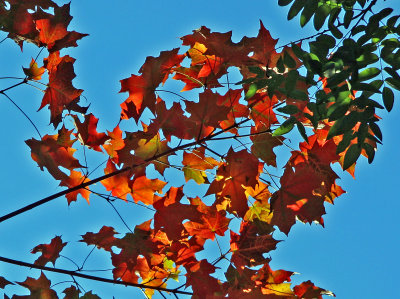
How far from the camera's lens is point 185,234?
2.65m

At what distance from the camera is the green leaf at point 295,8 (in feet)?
6.86

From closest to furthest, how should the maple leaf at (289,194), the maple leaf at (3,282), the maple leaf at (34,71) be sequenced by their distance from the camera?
1. the maple leaf at (3,282)
2. the maple leaf at (289,194)
3. the maple leaf at (34,71)

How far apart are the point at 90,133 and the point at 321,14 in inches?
47.8

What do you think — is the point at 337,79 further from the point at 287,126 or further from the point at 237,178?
the point at 237,178

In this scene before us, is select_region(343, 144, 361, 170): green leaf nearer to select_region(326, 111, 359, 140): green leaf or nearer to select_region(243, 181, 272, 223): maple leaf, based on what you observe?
select_region(326, 111, 359, 140): green leaf

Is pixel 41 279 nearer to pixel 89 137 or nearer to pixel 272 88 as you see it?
pixel 89 137

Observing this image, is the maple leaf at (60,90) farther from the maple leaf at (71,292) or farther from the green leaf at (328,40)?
the green leaf at (328,40)

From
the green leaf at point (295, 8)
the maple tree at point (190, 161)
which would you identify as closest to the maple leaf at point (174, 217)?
the maple tree at point (190, 161)

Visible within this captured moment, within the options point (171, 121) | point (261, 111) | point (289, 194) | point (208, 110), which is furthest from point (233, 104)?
point (289, 194)

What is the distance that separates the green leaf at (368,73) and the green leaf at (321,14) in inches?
12.7

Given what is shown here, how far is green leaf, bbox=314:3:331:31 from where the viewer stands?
2086mm

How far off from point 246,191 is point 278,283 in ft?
1.55

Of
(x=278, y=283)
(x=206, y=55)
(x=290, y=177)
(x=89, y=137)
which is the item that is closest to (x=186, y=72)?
(x=206, y=55)

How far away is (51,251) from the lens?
101 inches
